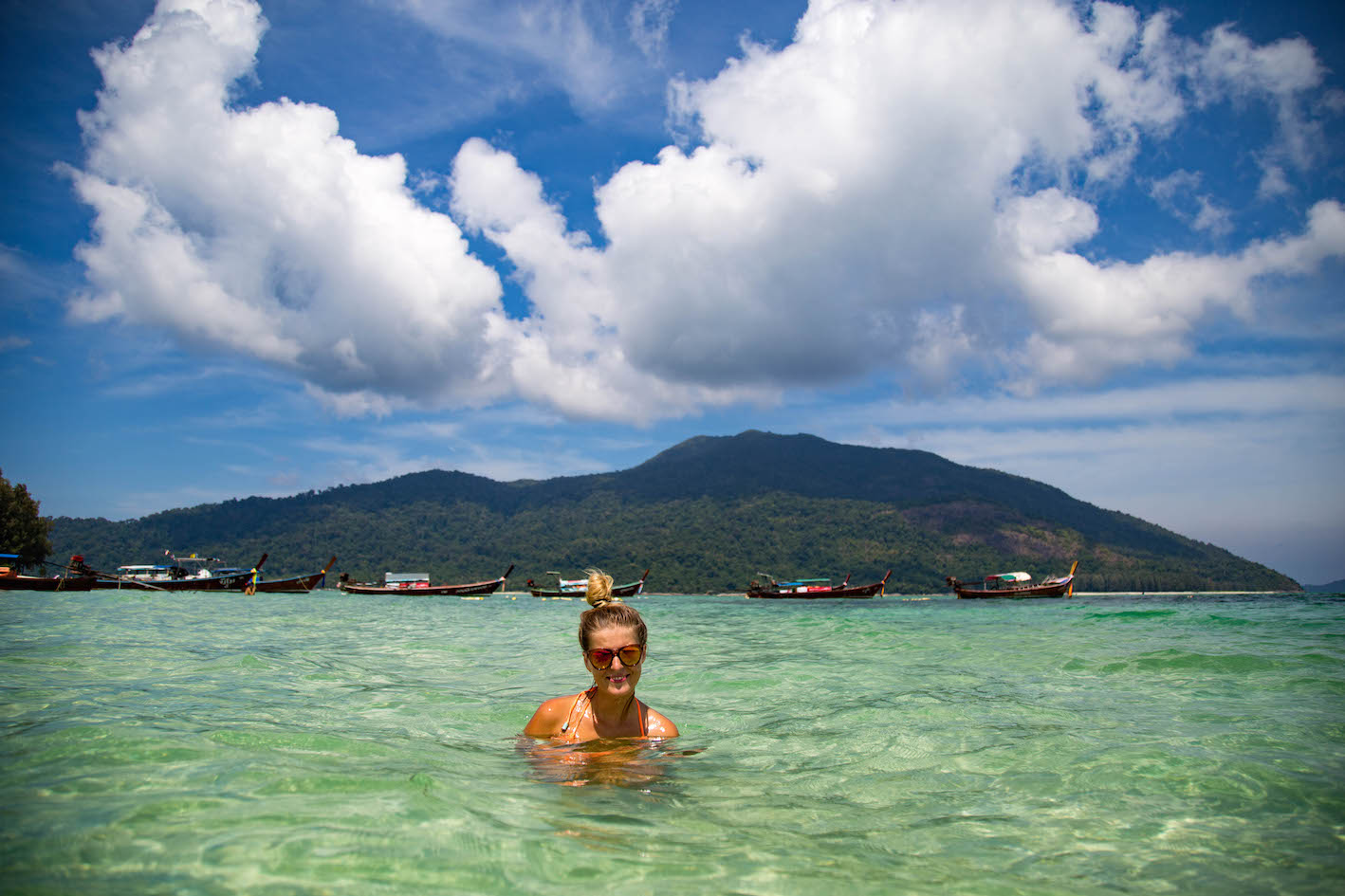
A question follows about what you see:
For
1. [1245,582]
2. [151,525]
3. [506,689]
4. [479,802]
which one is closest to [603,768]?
[479,802]

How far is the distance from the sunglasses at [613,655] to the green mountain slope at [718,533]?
374 feet

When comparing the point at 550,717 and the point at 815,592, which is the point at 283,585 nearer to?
the point at 815,592

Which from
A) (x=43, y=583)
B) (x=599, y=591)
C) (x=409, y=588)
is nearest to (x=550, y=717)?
(x=599, y=591)

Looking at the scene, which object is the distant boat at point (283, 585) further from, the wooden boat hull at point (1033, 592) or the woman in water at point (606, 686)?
the wooden boat hull at point (1033, 592)

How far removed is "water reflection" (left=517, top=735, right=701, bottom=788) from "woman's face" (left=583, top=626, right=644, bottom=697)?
0.39 meters

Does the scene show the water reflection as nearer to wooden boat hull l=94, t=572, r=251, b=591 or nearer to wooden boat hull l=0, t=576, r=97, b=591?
wooden boat hull l=0, t=576, r=97, b=591

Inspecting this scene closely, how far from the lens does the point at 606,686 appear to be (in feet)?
14.8

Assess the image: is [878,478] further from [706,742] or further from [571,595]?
[706,742]

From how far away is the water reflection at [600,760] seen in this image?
395 cm

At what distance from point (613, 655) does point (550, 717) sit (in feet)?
3.13

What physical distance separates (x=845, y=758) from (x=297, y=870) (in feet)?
11.9

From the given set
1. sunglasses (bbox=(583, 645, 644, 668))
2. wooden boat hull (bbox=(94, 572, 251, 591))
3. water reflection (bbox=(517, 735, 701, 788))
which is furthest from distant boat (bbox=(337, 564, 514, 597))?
sunglasses (bbox=(583, 645, 644, 668))

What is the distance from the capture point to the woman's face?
169 inches

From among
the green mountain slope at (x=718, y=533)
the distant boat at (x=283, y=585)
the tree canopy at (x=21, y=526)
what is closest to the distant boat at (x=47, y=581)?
the distant boat at (x=283, y=585)
